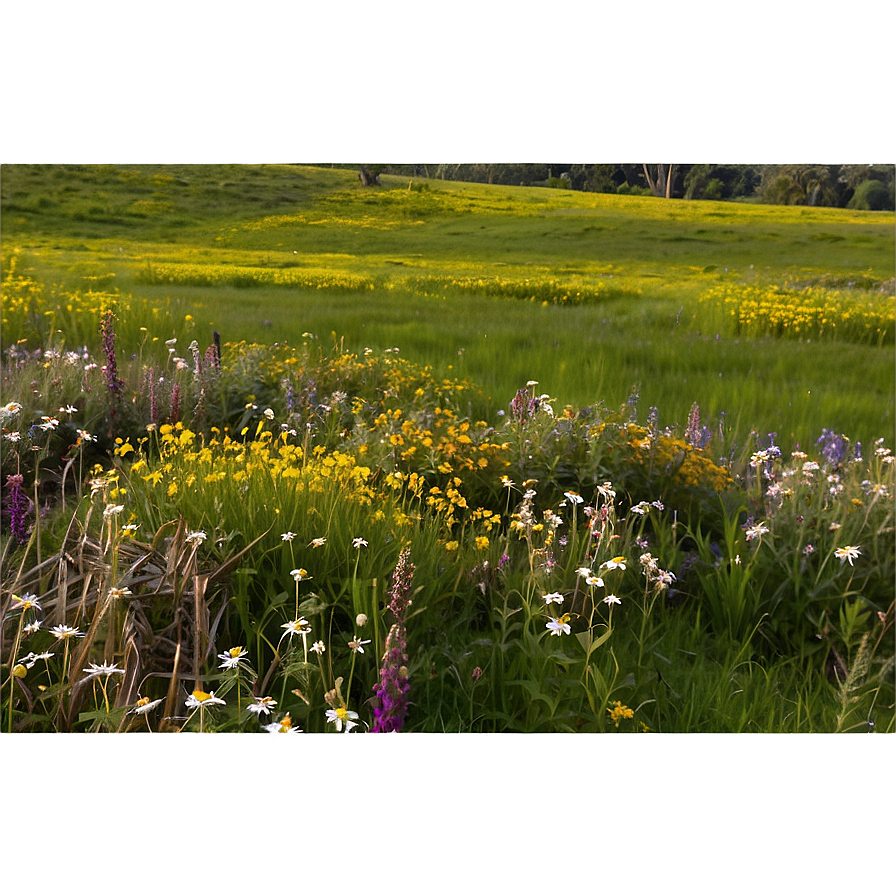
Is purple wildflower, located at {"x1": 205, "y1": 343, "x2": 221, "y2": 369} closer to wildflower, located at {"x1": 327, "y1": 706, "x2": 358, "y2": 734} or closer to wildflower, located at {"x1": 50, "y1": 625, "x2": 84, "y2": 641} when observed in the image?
wildflower, located at {"x1": 50, "y1": 625, "x2": 84, "y2": 641}

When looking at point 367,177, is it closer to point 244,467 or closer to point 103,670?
point 244,467

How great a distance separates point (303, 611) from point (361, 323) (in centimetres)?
100

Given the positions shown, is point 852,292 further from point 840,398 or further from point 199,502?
point 199,502

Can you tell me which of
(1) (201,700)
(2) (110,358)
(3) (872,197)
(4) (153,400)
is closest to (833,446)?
(3) (872,197)

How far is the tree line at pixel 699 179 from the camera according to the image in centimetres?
197

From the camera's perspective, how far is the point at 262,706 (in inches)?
64.3

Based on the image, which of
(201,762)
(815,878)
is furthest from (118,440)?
(815,878)

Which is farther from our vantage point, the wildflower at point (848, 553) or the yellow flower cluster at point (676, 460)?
the yellow flower cluster at point (676, 460)

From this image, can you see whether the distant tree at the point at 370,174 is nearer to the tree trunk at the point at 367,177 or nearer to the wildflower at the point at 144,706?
the tree trunk at the point at 367,177

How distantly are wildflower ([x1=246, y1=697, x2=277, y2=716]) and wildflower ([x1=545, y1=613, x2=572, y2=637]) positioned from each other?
0.68 meters

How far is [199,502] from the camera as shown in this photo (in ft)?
6.80

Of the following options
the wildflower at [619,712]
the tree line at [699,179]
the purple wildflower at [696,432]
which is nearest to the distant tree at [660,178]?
the tree line at [699,179]

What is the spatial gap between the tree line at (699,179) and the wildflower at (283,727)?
1.42m

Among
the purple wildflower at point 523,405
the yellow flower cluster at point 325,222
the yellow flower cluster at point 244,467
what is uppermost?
the yellow flower cluster at point 325,222
